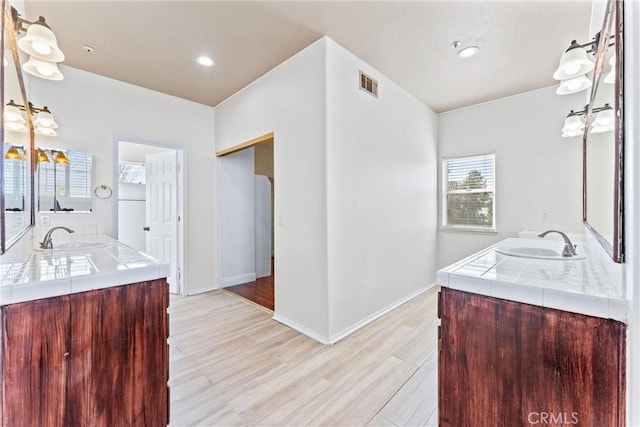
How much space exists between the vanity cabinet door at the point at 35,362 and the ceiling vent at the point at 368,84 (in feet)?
9.45

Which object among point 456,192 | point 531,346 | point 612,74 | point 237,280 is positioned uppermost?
point 612,74

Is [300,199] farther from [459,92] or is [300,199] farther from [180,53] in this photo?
[459,92]

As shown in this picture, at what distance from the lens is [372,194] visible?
303 cm

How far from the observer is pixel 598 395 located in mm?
806

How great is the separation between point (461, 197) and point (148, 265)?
440 cm

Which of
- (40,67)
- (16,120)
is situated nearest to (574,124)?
(40,67)

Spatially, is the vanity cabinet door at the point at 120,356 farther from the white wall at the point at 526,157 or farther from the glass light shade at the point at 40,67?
the white wall at the point at 526,157

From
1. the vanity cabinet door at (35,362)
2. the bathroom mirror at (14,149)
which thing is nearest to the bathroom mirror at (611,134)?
the vanity cabinet door at (35,362)

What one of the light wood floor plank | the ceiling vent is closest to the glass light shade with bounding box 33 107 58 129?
the light wood floor plank

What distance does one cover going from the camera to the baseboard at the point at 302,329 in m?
2.46

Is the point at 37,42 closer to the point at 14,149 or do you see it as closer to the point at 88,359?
the point at 14,149

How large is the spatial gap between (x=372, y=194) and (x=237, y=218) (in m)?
2.32

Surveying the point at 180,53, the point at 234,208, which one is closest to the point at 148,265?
the point at 180,53

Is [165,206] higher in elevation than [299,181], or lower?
lower
